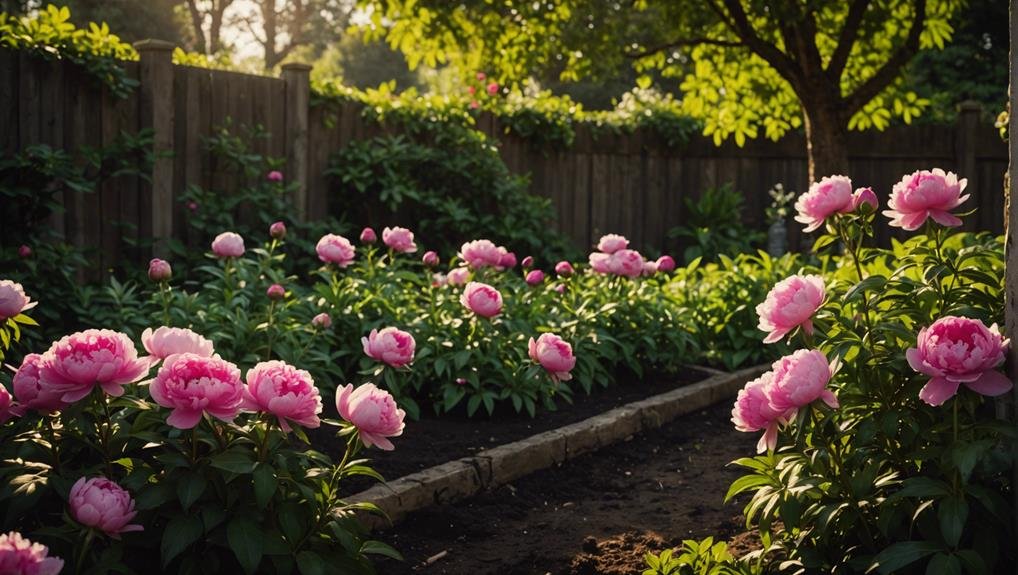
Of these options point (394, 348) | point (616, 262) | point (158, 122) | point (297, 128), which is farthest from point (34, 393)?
point (297, 128)

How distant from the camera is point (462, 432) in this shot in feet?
14.4

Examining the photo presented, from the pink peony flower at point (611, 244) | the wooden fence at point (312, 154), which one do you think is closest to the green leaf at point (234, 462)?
the pink peony flower at point (611, 244)

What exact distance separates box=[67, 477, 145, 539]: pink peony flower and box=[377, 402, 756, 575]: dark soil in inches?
47.4

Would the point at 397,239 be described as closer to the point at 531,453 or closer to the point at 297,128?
the point at 531,453

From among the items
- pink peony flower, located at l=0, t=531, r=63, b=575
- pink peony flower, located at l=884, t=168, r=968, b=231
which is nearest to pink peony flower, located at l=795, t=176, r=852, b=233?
pink peony flower, located at l=884, t=168, r=968, b=231

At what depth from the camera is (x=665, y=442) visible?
4816 millimetres

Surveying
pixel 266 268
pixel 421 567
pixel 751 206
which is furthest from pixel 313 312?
pixel 751 206

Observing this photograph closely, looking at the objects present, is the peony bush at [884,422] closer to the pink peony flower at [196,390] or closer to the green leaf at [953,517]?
the green leaf at [953,517]

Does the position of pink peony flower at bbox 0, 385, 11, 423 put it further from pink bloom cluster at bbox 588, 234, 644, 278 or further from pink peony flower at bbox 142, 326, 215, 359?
pink bloom cluster at bbox 588, 234, 644, 278

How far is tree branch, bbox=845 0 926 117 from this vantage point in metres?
8.32

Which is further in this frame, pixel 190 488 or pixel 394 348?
pixel 394 348

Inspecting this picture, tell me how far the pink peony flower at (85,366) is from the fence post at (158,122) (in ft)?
15.1

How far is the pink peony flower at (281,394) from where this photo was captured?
2.14m

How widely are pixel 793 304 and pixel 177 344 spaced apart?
4.61 ft
